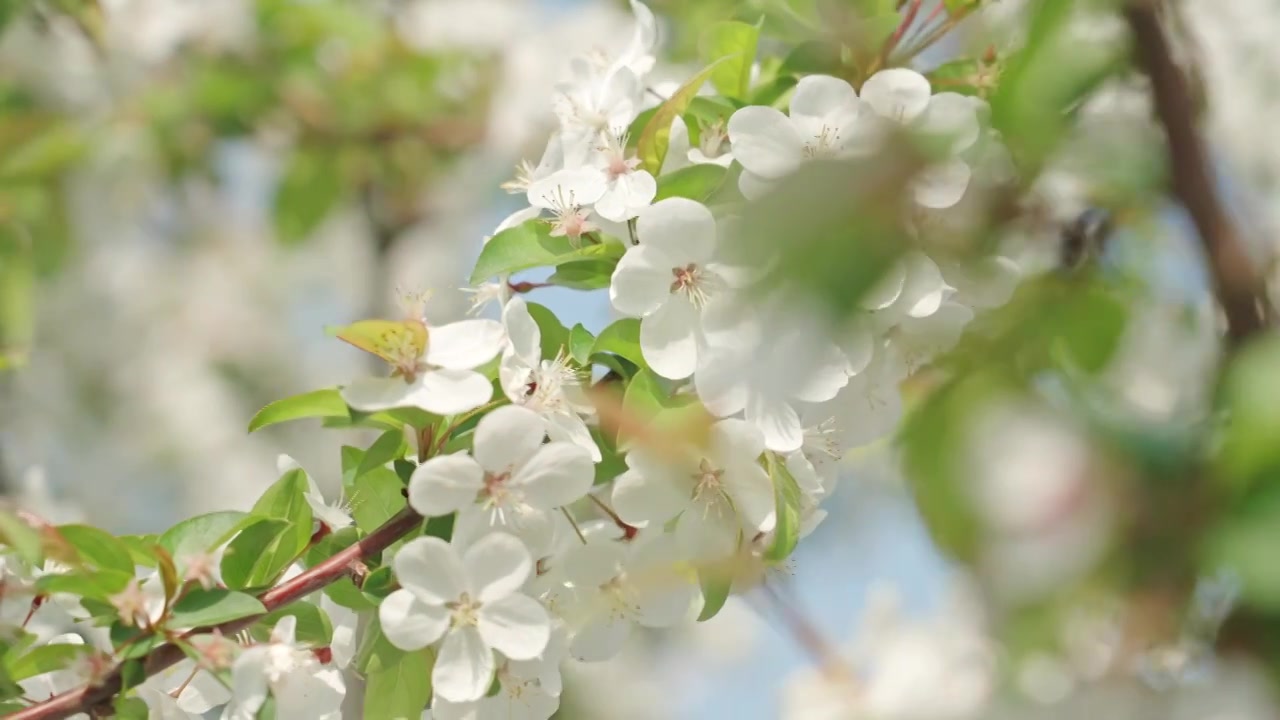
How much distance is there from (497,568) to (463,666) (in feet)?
0.22

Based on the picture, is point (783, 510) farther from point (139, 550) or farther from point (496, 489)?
point (139, 550)

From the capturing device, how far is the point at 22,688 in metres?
0.80

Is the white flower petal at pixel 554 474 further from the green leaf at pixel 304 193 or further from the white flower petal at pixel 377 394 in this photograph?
the green leaf at pixel 304 193

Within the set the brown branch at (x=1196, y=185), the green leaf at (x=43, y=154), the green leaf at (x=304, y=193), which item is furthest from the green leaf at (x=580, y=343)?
the green leaf at (x=304, y=193)

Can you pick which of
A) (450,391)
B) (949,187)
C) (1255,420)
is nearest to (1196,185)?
(1255,420)

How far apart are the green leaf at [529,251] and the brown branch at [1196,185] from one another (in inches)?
17.8

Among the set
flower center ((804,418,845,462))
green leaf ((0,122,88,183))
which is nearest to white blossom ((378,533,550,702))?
flower center ((804,418,845,462))

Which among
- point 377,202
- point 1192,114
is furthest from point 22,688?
point 377,202

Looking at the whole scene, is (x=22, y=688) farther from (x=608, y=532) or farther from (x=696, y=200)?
(x=696, y=200)

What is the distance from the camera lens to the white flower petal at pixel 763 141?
0.76 m

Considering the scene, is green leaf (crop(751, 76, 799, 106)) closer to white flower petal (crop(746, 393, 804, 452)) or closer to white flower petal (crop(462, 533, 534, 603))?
white flower petal (crop(746, 393, 804, 452))

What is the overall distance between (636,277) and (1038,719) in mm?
402

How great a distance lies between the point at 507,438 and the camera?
71 cm

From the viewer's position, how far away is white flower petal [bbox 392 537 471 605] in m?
0.71
